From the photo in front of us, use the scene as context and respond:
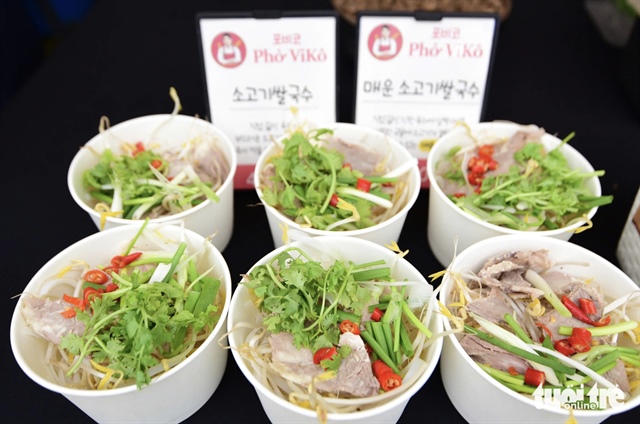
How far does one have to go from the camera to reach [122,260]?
132cm

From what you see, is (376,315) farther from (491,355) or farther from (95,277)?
(95,277)

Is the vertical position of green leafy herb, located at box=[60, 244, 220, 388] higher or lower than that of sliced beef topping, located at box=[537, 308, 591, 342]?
higher

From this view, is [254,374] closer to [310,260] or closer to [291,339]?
[291,339]

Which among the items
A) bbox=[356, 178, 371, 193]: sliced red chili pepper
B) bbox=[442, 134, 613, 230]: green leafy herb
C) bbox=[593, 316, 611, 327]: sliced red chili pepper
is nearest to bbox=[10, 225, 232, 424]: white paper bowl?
bbox=[356, 178, 371, 193]: sliced red chili pepper

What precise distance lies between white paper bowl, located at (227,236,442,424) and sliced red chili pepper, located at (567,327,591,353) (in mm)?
305

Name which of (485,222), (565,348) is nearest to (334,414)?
(565,348)

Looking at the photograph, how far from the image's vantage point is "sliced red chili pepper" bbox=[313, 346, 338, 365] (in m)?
1.11

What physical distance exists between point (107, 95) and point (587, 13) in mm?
2070

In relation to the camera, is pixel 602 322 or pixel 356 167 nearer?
pixel 602 322

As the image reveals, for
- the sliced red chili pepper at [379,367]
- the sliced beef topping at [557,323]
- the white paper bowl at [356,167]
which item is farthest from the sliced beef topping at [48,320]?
the sliced beef topping at [557,323]

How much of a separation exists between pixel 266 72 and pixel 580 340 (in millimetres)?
1082

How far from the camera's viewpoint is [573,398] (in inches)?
42.9

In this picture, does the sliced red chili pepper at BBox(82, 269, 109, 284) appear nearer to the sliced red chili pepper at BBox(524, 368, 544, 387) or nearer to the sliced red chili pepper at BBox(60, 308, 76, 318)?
the sliced red chili pepper at BBox(60, 308, 76, 318)

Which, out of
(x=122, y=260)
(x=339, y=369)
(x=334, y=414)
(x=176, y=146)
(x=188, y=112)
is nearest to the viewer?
(x=334, y=414)
